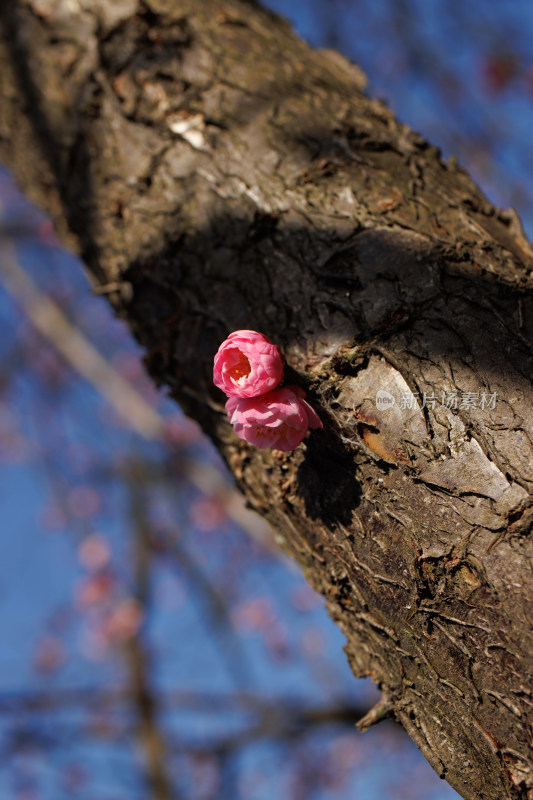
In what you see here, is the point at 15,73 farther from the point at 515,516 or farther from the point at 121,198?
the point at 515,516

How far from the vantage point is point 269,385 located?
104 centimetres

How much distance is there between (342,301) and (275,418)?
1.02 feet

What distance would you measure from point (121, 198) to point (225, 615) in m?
5.28

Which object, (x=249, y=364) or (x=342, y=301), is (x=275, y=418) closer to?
(x=249, y=364)

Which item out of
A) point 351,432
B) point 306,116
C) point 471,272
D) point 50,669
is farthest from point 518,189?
point 50,669
